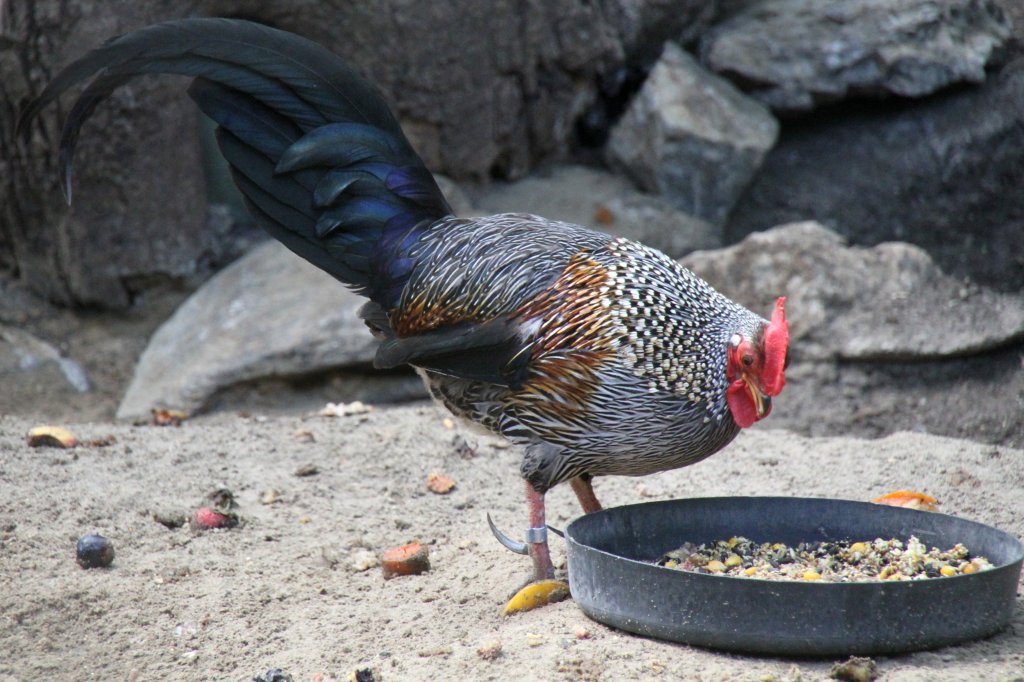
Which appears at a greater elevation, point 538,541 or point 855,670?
point 855,670

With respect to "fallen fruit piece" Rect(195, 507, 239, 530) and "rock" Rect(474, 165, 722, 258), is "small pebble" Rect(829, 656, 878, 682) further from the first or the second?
"rock" Rect(474, 165, 722, 258)

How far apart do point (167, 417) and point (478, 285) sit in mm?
3137

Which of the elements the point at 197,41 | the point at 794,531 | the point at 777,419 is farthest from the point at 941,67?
the point at 197,41

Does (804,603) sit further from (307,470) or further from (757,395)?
(307,470)

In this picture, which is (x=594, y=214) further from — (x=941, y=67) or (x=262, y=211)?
(x=262, y=211)

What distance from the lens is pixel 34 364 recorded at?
766 cm

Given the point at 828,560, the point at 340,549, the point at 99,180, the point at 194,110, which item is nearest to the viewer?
the point at 828,560

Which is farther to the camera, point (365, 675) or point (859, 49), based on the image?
point (859, 49)

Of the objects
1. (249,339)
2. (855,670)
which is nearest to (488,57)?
(249,339)

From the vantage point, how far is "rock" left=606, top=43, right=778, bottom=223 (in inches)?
332

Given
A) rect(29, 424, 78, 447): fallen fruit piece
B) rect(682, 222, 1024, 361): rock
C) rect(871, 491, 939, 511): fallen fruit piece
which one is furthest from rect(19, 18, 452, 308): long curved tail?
rect(682, 222, 1024, 361): rock

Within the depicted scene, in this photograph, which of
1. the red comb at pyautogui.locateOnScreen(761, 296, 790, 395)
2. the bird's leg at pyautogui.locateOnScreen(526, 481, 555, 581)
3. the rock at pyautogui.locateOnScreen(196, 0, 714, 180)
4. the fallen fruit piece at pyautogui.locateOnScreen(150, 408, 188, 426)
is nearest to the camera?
the red comb at pyautogui.locateOnScreen(761, 296, 790, 395)

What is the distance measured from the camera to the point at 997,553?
374cm

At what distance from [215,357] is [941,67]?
19.7 feet
